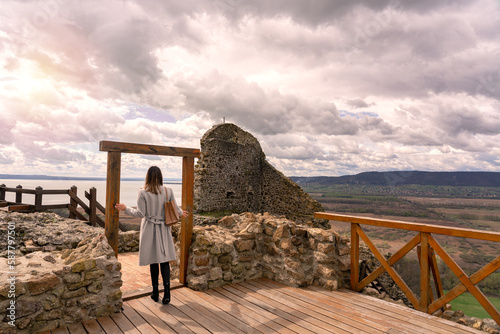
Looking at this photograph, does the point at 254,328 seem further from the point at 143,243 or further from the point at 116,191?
the point at 116,191

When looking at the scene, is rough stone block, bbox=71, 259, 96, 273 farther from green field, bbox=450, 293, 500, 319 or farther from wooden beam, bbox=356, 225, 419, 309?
green field, bbox=450, 293, 500, 319

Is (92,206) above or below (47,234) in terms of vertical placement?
above

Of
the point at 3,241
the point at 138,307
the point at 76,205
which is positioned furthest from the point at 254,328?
the point at 76,205

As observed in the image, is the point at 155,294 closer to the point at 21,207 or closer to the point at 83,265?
the point at 83,265

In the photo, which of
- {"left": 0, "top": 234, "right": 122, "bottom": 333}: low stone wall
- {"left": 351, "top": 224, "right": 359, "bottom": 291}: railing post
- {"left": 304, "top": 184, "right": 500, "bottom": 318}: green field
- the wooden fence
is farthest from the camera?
{"left": 304, "top": 184, "right": 500, "bottom": 318}: green field

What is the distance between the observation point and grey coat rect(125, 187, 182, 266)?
11.4 feet

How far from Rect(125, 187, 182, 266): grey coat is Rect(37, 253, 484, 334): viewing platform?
615 millimetres

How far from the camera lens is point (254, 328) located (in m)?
3.02

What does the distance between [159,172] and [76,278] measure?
1.47 meters

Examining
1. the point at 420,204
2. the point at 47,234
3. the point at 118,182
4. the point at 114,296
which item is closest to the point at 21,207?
the point at 47,234

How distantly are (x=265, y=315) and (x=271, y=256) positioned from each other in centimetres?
138

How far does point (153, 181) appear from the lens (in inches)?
140

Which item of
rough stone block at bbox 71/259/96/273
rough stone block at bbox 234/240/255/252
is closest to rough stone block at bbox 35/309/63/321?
rough stone block at bbox 71/259/96/273

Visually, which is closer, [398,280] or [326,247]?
[398,280]
